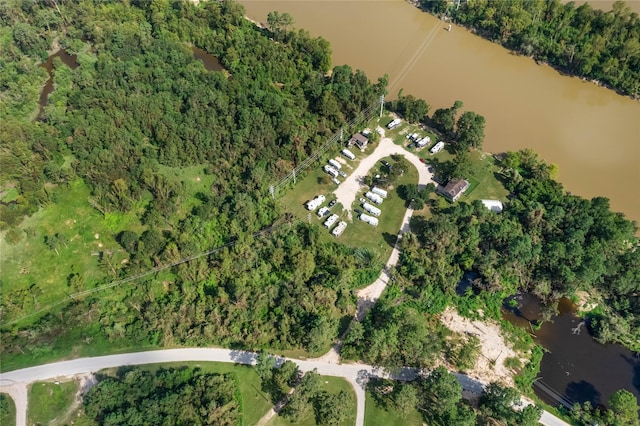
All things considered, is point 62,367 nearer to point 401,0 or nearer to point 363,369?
point 363,369

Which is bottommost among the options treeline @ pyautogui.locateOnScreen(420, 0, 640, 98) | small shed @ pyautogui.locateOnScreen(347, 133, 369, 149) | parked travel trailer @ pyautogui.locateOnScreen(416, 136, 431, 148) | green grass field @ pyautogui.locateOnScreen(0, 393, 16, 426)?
green grass field @ pyautogui.locateOnScreen(0, 393, 16, 426)

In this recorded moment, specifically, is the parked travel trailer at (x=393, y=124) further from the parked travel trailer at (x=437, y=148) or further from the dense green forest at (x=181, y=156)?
the parked travel trailer at (x=437, y=148)

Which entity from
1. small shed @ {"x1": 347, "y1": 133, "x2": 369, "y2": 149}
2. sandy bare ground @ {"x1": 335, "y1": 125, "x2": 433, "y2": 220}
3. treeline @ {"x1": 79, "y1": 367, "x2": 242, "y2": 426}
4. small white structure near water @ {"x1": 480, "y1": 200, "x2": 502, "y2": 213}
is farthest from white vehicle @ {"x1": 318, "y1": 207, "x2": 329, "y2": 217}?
treeline @ {"x1": 79, "y1": 367, "x2": 242, "y2": 426}

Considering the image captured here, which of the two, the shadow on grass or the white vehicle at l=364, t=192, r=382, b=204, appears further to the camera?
the white vehicle at l=364, t=192, r=382, b=204

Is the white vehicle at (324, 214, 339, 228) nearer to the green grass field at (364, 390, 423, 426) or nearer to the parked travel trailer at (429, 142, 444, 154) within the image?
the parked travel trailer at (429, 142, 444, 154)

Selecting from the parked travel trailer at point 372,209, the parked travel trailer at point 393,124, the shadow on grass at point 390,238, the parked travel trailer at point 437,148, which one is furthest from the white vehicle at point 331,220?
the parked travel trailer at point 393,124

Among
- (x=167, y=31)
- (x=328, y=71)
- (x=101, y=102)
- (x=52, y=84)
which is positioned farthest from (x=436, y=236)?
(x=52, y=84)
